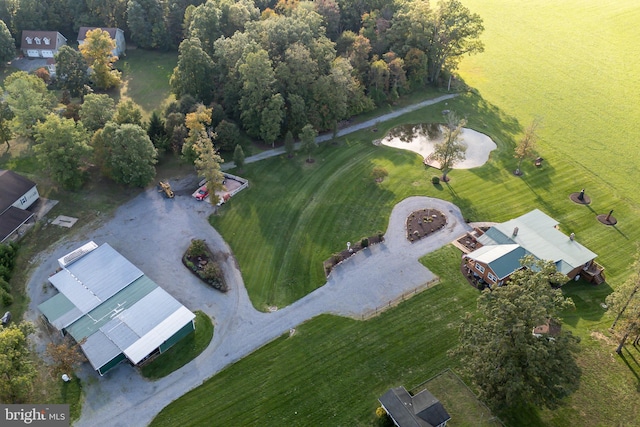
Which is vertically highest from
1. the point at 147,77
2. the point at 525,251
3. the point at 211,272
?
the point at 147,77

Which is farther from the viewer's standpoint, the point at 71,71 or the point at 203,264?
the point at 71,71

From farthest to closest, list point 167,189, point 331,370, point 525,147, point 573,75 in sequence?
point 573,75
point 525,147
point 167,189
point 331,370

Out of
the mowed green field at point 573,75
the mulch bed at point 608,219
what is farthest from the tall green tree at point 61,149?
the mowed green field at point 573,75

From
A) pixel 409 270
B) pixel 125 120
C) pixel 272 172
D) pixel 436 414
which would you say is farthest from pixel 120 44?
pixel 436 414

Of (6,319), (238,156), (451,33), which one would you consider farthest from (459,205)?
(6,319)

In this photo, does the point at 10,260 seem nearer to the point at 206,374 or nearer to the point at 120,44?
the point at 206,374

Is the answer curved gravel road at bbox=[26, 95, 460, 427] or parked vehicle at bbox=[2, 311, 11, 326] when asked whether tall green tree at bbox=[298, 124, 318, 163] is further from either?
parked vehicle at bbox=[2, 311, 11, 326]

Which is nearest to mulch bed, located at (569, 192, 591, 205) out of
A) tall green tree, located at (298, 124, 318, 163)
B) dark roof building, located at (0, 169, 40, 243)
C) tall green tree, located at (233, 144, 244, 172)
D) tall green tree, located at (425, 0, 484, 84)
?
tall green tree, located at (298, 124, 318, 163)

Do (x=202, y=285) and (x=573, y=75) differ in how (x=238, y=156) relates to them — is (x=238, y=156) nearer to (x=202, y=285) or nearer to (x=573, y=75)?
(x=202, y=285)
